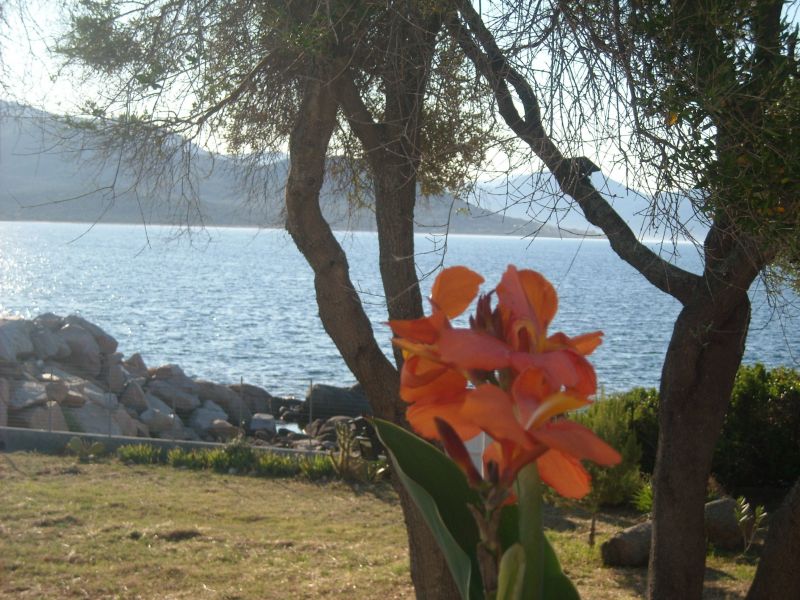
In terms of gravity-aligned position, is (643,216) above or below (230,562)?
above

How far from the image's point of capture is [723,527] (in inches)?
315

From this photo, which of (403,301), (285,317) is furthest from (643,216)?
(285,317)

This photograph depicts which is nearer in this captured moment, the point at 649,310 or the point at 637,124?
the point at 637,124

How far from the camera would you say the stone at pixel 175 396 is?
22688 millimetres

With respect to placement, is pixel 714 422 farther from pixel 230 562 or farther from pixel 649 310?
pixel 649 310

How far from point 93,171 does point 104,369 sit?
20.6 meters

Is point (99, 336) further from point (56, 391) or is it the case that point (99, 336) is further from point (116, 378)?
point (56, 391)

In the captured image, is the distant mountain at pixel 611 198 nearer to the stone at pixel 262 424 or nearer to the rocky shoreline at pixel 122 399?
the rocky shoreline at pixel 122 399

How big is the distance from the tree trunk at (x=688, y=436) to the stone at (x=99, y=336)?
24.0 m

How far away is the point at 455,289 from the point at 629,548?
7.00 m

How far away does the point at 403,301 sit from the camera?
176 inches

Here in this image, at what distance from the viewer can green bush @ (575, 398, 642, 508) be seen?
8.78 metres

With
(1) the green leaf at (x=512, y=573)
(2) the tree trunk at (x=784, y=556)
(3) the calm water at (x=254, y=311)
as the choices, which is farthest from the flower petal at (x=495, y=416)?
(2) the tree trunk at (x=784, y=556)

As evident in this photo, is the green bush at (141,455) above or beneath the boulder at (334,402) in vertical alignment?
above
